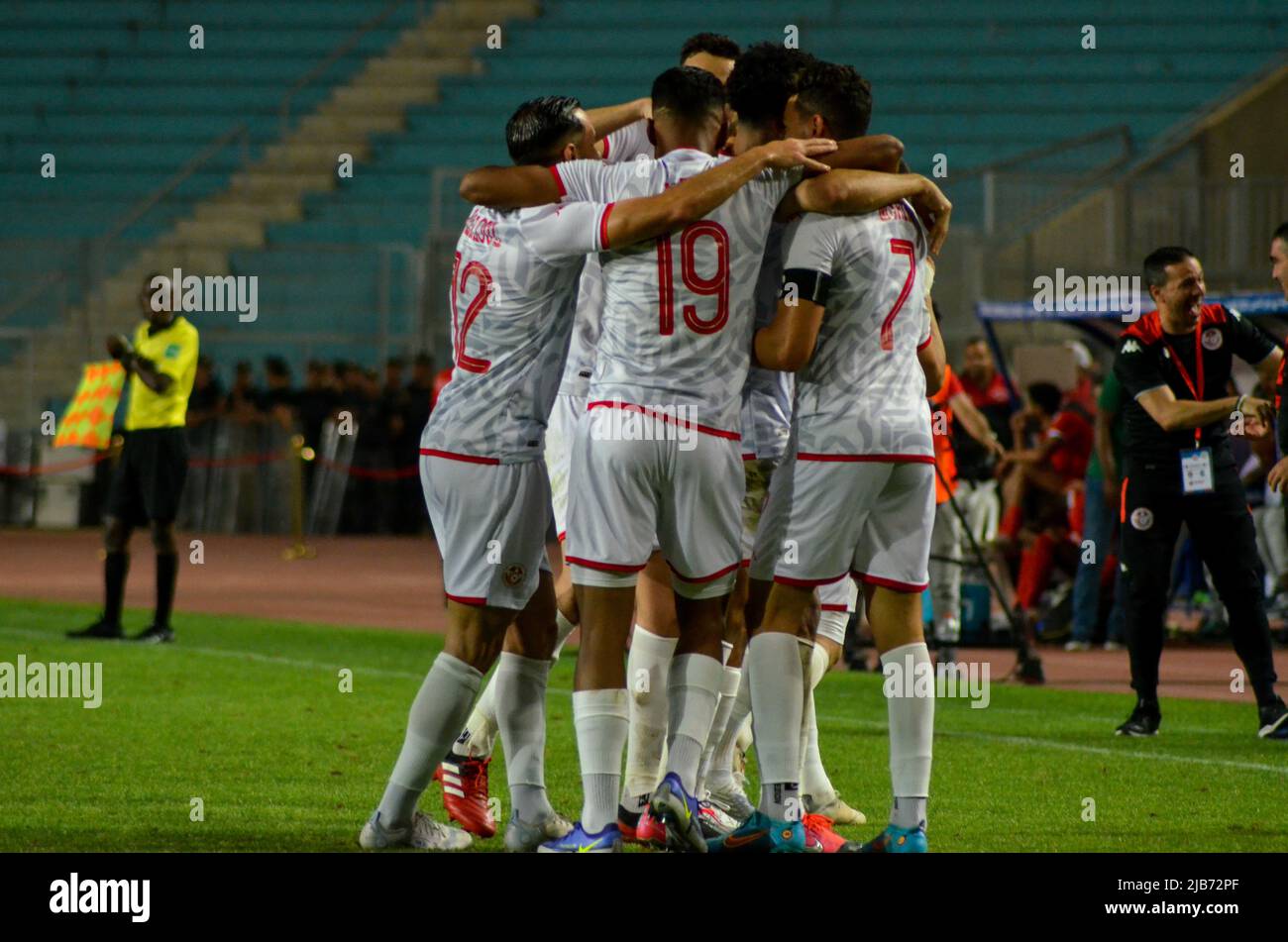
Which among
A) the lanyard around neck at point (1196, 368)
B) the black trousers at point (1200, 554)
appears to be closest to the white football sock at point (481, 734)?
the black trousers at point (1200, 554)

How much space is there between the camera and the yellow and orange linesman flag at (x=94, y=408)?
→ 64.9 feet

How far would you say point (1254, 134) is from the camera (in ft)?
76.6

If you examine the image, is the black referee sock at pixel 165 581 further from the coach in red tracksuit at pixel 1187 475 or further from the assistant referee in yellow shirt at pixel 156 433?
the coach in red tracksuit at pixel 1187 475

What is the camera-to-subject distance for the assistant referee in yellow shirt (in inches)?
498

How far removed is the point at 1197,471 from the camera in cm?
938

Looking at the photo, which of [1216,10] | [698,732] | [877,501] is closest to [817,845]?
[698,732]

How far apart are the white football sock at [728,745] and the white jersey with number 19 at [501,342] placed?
4.67 feet

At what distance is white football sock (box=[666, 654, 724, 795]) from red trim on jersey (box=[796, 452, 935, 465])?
0.71 metres

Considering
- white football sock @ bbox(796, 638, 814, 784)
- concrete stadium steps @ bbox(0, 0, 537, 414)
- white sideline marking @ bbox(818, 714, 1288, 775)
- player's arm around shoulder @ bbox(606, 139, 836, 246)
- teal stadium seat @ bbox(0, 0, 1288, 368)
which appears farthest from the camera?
teal stadium seat @ bbox(0, 0, 1288, 368)

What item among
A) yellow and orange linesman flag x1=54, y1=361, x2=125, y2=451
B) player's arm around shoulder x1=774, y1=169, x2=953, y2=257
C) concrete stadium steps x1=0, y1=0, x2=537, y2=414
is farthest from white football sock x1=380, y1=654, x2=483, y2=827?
concrete stadium steps x1=0, y1=0, x2=537, y2=414

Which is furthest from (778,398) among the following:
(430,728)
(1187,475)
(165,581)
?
(165,581)

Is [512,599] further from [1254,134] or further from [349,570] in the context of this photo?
[1254,134]

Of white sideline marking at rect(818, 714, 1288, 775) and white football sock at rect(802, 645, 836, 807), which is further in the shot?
white sideline marking at rect(818, 714, 1288, 775)

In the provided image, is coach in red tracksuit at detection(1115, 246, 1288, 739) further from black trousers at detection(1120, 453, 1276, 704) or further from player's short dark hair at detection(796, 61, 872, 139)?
player's short dark hair at detection(796, 61, 872, 139)
